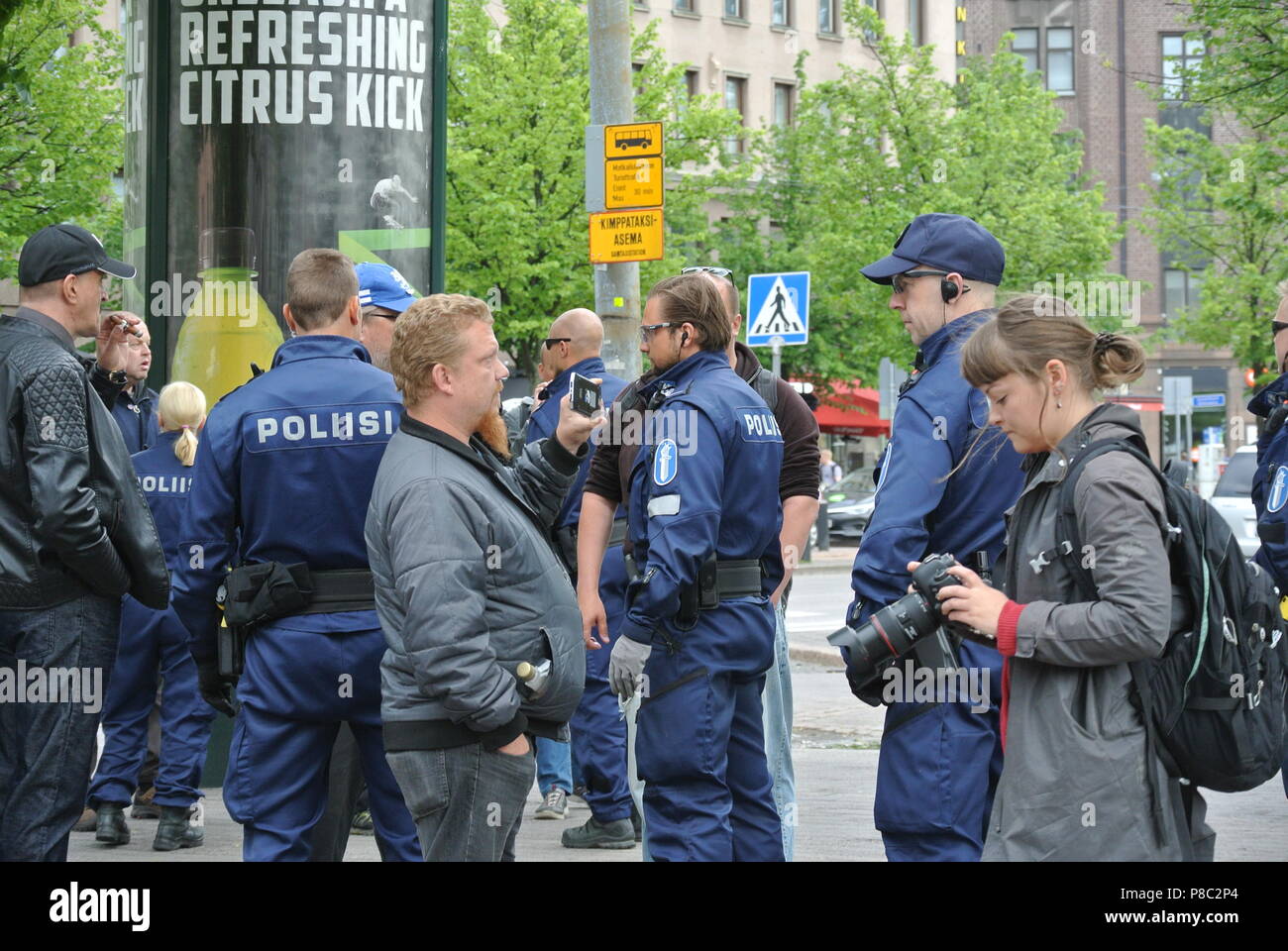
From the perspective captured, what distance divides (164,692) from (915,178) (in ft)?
105

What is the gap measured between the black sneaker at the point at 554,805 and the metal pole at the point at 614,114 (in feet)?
10.4

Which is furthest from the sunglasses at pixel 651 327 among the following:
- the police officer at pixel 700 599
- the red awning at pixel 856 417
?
the red awning at pixel 856 417

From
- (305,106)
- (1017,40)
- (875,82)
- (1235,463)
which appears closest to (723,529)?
(305,106)

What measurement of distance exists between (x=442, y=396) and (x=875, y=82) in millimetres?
35215

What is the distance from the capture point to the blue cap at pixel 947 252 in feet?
16.7

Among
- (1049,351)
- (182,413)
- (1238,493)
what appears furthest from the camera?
(1238,493)

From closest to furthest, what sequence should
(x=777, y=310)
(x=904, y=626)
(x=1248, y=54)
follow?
(x=904, y=626), (x=1248, y=54), (x=777, y=310)

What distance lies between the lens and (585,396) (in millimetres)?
5898

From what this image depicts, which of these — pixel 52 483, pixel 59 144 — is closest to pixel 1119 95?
pixel 59 144

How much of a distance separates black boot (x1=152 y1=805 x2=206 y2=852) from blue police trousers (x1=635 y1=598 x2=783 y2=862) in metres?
2.74

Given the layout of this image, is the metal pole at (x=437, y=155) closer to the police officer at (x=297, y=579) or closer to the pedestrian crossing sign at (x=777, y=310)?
the police officer at (x=297, y=579)

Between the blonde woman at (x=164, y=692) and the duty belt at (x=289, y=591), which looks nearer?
the duty belt at (x=289, y=591)

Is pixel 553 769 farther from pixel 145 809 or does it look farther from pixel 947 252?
pixel 947 252

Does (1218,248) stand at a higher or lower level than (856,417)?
higher
